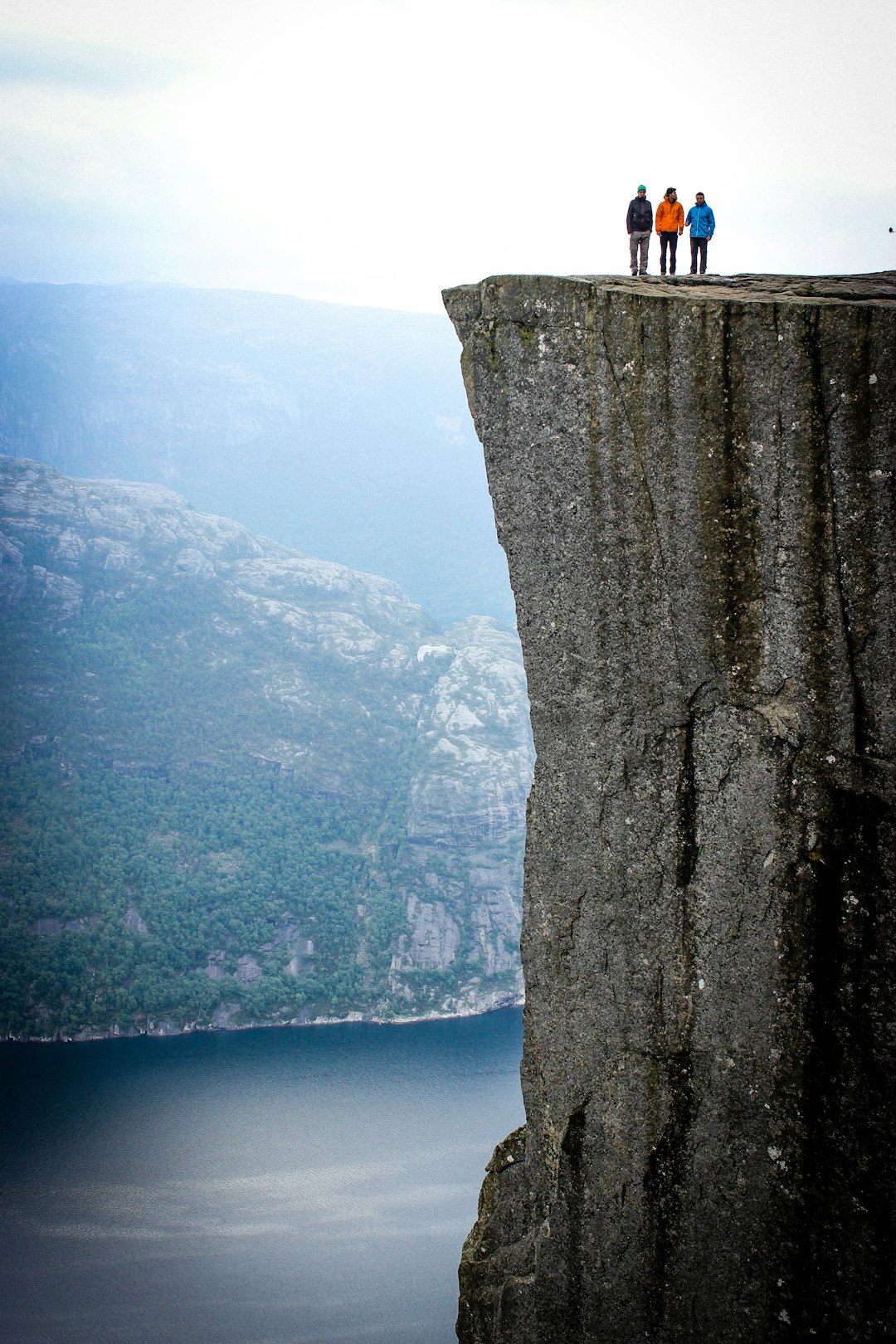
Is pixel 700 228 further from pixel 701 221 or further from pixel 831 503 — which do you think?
pixel 831 503

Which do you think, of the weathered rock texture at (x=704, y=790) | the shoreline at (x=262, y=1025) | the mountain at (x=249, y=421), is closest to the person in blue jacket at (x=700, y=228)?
the weathered rock texture at (x=704, y=790)

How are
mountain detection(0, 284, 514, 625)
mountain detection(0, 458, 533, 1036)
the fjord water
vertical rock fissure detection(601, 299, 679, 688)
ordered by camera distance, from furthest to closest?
1. mountain detection(0, 284, 514, 625)
2. mountain detection(0, 458, 533, 1036)
3. the fjord water
4. vertical rock fissure detection(601, 299, 679, 688)

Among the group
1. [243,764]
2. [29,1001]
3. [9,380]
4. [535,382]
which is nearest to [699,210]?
[535,382]

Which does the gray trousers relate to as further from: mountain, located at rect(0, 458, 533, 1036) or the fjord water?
mountain, located at rect(0, 458, 533, 1036)

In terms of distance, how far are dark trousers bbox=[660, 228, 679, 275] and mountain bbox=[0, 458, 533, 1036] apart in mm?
61816

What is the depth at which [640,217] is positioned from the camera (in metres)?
7.02

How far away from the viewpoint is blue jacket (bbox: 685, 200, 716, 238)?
269 inches

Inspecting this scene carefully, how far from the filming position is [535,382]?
193 inches

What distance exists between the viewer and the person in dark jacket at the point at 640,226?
6.95 metres

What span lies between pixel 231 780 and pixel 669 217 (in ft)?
269

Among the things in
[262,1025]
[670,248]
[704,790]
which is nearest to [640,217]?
[670,248]

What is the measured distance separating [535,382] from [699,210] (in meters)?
2.75

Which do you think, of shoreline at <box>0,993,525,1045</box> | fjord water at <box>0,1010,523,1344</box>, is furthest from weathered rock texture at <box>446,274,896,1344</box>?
shoreline at <box>0,993,525,1045</box>

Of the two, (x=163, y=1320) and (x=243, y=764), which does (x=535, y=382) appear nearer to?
(x=163, y=1320)
